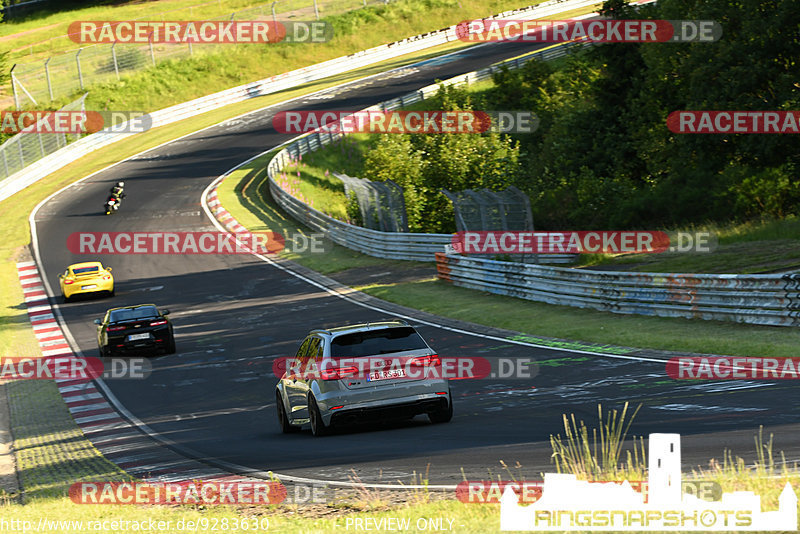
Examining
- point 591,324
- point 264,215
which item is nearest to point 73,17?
point 264,215

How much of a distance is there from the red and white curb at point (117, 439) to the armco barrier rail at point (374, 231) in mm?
12746

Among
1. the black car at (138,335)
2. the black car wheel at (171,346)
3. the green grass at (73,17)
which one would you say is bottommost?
the black car wheel at (171,346)

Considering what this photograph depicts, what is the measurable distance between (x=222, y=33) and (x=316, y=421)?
231 feet

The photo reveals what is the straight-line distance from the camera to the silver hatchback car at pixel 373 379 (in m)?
13.1

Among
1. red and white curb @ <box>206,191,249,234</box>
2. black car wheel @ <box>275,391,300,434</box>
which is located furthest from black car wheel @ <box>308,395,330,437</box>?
red and white curb @ <box>206,191,249,234</box>

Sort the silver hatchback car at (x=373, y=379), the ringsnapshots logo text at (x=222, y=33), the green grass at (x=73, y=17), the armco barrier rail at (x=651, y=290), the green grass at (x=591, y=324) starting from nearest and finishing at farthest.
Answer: the silver hatchback car at (x=373, y=379) < the green grass at (x=591, y=324) < the armco barrier rail at (x=651, y=290) < the ringsnapshots logo text at (x=222, y=33) < the green grass at (x=73, y=17)

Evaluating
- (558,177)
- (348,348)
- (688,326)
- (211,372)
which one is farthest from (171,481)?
(558,177)

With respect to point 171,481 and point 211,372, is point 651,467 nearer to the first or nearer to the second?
point 171,481

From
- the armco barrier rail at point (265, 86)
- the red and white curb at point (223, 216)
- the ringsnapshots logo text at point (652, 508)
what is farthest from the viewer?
the armco barrier rail at point (265, 86)
